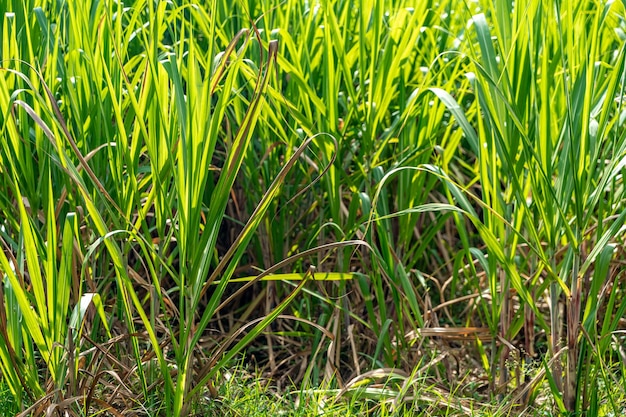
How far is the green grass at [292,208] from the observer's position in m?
1.16

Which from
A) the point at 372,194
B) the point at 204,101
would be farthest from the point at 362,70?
the point at 204,101

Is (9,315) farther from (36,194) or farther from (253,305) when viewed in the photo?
(253,305)

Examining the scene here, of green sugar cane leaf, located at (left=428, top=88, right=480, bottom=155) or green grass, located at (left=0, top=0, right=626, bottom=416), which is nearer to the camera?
green grass, located at (left=0, top=0, right=626, bottom=416)

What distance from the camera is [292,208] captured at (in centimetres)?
171

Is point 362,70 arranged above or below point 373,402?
above

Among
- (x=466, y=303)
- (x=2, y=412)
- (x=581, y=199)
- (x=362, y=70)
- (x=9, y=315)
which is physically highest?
(x=362, y=70)

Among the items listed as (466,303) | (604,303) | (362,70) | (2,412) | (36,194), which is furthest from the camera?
(466,303)

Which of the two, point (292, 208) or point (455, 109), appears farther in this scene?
point (292, 208)

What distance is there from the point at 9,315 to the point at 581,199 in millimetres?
876

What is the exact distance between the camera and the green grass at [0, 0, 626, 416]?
3.81ft

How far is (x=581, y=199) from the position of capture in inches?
48.4

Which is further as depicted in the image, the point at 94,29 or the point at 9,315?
the point at 94,29

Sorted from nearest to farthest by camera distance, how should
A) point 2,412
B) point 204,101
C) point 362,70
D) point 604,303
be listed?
point 204,101 → point 2,412 → point 362,70 → point 604,303

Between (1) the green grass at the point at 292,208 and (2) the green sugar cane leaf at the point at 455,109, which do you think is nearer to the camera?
(1) the green grass at the point at 292,208
